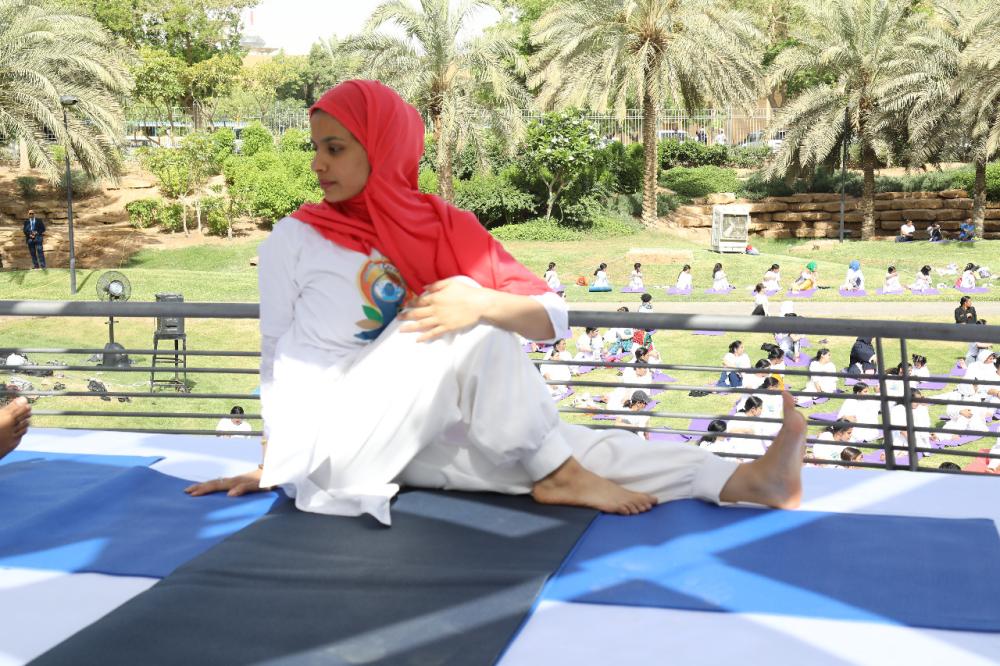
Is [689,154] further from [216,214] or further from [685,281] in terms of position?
[216,214]

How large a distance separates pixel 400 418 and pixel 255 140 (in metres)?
27.7

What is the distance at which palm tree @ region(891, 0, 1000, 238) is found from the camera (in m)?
21.7

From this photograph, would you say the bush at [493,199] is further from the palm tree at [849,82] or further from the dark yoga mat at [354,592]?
the dark yoga mat at [354,592]

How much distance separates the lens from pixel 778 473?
2.60 m

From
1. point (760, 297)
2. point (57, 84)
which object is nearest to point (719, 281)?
point (760, 297)

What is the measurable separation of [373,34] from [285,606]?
21.5 meters

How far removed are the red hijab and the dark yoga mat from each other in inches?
23.8

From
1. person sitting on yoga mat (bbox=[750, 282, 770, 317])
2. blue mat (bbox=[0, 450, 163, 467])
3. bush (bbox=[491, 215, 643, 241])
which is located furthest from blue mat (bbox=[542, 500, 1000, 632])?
bush (bbox=[491, 215, 643, 241])

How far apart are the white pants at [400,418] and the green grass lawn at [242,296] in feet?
28.8

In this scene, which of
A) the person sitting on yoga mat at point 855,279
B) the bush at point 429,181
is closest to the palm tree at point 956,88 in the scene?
the person sitting on yoga mat at point 855,279

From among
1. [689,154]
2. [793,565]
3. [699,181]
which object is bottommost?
[793,565]

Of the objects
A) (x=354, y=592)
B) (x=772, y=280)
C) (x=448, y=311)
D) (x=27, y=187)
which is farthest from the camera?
(x=27, y=187)

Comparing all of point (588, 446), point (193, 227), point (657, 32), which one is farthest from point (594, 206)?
point (588, 446)

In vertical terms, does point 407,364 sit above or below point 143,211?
below
